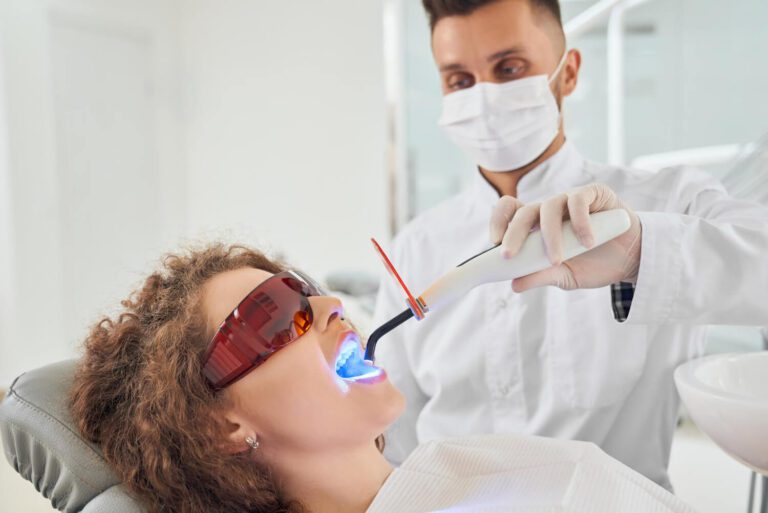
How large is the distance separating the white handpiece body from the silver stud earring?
36cm

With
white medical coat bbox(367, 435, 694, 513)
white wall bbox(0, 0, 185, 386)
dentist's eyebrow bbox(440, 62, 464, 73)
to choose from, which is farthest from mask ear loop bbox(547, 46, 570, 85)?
white wall bbox(0, 0, 185, 386)

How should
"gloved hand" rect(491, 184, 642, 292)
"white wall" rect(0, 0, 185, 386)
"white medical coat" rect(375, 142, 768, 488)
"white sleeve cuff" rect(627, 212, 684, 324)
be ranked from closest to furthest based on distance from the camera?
"gloved hand" rect(491, 184, 642, 292)
"white sleeve cuff" rect(627, 212, 684, 324)
"white medical coat" rect(375, 142, 768, 488)
"white wall" rect(0, 0, 185, 386)

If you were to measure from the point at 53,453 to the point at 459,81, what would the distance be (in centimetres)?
117

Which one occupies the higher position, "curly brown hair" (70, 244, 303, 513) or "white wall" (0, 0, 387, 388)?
"white wall" (0, 0, 387, 388)

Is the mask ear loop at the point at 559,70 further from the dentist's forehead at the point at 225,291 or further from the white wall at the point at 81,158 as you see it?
the white wall at the point at 81,158

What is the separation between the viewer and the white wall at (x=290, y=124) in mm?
4199

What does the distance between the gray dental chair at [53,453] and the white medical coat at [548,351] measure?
2.77 ft

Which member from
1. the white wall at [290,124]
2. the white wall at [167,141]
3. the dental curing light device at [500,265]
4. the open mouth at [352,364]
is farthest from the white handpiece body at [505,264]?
the white wall at [167,141]

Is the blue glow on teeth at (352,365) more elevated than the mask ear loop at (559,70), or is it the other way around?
the mask ear loop at (559,70)

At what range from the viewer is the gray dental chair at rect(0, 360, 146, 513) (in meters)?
1.02

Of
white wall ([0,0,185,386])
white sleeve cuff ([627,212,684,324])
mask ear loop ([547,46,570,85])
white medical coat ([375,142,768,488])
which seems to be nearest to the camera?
white sleeve cuff ([627,212,684,324])

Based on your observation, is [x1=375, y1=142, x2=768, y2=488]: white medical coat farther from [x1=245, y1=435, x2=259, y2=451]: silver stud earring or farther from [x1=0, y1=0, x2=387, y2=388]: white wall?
[x1=0, y1=0, x2=387, y2=388]: white wall

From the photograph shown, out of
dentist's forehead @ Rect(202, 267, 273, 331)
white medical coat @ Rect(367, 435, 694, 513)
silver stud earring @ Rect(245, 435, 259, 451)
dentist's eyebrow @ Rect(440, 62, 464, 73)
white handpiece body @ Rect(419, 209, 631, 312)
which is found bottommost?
white medical coat @ Rect(367, 435, 694, 513)

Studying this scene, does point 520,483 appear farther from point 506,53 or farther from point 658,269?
point 506,53
